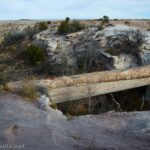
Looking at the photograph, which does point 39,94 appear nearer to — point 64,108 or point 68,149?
point 64,108

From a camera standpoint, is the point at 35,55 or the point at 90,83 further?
the point at 35,55

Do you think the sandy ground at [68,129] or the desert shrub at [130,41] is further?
the desert shrub at [130,41]

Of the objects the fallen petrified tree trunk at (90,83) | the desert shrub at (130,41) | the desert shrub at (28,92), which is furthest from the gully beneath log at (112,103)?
the desert shrub at (130,41)

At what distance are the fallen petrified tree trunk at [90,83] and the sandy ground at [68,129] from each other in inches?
79.5

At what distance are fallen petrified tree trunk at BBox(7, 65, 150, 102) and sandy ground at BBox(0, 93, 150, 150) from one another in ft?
6.62

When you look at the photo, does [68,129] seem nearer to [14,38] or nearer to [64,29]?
[64,29]

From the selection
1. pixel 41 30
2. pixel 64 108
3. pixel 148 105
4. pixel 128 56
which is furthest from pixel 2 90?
pixel 41 30

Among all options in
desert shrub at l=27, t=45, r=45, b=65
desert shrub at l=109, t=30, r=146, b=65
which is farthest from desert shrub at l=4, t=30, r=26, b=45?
desert shrub at l=109, t=30, r=146, b=65

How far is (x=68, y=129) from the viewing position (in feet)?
28.5

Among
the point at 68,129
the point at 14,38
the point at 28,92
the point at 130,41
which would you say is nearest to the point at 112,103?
the point at 28,92

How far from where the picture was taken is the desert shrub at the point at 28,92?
11.0 m

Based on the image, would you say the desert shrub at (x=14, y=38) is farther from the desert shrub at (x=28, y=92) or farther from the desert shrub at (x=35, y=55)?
the desert shrub at (x=28, y=92)

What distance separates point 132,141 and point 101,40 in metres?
13.7

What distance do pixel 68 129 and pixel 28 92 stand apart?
263 centimetres
